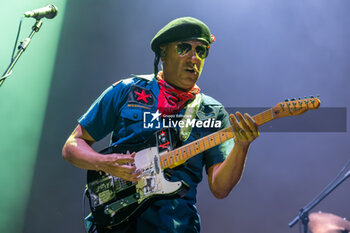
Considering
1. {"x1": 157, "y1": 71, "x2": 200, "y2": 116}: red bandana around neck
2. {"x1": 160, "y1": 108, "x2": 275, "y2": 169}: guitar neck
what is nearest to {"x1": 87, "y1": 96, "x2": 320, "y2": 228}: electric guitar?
{"x1": 160, "y1": 108, "x2": 275, "y2": 169}: guitar neck

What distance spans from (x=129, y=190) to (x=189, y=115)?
0.58m

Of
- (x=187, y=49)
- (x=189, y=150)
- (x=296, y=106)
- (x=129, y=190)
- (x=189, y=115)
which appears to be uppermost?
(x=187, y=49)

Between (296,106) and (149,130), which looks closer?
(296,106)

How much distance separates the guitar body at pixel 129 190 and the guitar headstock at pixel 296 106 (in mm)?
641

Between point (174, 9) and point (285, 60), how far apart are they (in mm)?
1177

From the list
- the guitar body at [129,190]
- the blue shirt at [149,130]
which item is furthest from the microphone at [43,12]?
the guitar body at [129,190]

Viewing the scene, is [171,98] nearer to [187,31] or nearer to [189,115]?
[189,115]

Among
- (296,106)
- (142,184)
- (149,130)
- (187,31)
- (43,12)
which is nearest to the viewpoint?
(296,106)

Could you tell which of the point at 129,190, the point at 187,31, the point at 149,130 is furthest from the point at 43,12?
the point at 129,190

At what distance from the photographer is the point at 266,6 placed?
334 cm

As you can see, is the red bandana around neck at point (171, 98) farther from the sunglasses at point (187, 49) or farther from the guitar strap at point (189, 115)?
the sunglasses at point (187, 49)

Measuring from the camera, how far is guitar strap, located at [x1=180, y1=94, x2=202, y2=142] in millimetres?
2186

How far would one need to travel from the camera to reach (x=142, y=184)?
6.74 feet

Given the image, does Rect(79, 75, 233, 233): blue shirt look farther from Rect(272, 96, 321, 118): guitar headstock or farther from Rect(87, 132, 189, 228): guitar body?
Rect(272, 96, 321, 118): guitar headstock
